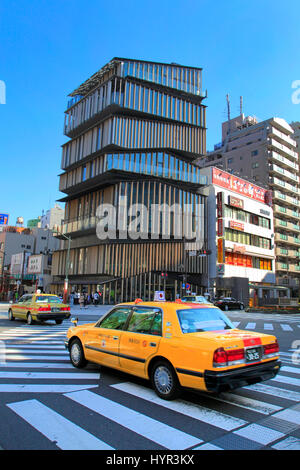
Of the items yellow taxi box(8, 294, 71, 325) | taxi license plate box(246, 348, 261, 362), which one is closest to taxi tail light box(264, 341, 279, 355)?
taxi license plate box(246, 348, 261, 362)

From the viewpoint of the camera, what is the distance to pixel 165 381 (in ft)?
16.6

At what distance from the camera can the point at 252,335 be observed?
17.4ft

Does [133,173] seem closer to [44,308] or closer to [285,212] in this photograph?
[44,308]

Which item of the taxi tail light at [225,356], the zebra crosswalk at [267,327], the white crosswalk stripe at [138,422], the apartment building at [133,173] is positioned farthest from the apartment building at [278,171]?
the white crosswalk stripe at [138,422]

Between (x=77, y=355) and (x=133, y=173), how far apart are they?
117 feet

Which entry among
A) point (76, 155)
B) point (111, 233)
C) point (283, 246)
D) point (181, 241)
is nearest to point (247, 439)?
point (111, 233)

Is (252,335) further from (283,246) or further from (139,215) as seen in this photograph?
(283,246)

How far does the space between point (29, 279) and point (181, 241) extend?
34640 mm

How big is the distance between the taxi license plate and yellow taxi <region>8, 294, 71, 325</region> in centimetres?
1245

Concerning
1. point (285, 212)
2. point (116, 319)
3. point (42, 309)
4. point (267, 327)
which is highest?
point (285, 212)

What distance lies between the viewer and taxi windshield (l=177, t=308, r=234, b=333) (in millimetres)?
5289

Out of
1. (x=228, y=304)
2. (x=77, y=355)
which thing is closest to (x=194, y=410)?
(x=77, y=355)

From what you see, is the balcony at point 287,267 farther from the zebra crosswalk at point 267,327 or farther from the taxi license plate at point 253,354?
the taxi license plate at point 253,354
